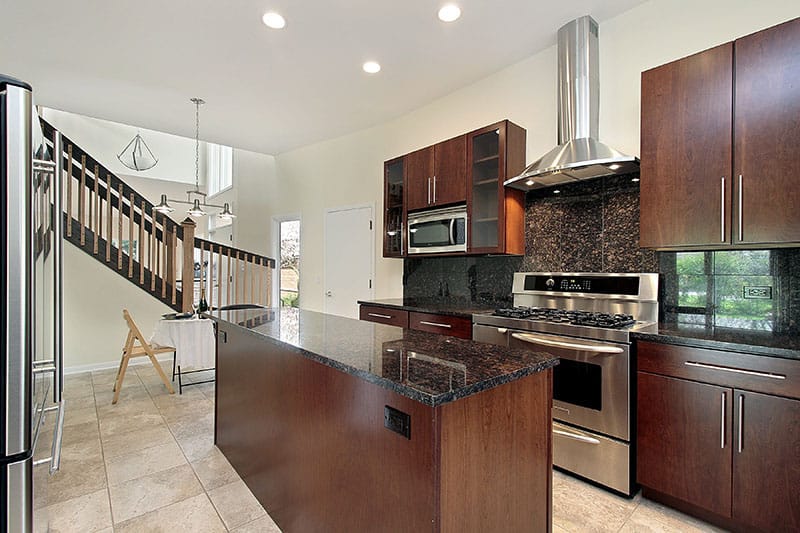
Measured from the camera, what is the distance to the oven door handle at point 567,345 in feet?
7.05

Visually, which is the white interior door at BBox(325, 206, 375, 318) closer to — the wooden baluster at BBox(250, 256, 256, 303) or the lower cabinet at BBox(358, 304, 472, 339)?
the lower cabinet at BBox(358, 304, 472, 339)

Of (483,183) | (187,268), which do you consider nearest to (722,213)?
(483,183)

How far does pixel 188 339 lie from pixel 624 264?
3890 millimetres

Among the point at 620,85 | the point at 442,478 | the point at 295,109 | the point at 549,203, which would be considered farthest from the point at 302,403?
the point at 295,109

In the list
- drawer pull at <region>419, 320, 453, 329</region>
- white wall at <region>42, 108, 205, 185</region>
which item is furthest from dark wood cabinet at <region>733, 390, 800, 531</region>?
white wall at <region>42, 108, 205, 185</region>

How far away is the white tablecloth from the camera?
13.0 feet

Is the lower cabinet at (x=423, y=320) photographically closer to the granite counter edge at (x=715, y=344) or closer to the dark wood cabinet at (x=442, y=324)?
the dark wood cabinet at (x=442, y=324)

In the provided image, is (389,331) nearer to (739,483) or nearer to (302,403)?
(302,403)

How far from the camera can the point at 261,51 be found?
10.5ft

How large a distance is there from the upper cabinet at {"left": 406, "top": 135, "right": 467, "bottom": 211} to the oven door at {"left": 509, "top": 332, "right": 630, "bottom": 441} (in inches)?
56.2

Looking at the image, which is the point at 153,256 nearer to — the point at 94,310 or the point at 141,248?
the point at 141,248

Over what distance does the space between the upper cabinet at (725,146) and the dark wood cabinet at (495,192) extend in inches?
39.0

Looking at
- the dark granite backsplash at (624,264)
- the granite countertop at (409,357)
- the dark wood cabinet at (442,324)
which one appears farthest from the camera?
the dark wood cabinet at (442,324)

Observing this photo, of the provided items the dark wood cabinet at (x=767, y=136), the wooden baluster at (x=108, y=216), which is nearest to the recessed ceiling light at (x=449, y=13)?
the dark wood cabinet at (x=767, y=136)
